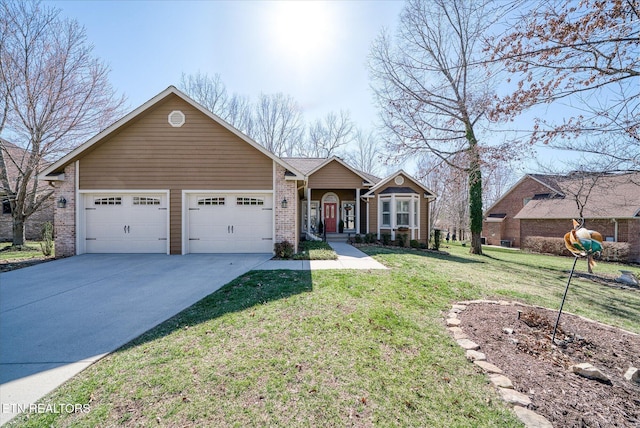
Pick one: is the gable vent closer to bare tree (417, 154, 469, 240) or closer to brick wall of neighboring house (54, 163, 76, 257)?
brick wall of neighboring house (54, 163, 76, 257)

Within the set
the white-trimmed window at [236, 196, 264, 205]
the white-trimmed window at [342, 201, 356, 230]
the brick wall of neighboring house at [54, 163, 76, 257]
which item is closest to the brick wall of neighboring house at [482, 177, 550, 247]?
the white-trimmed window at [342, 201, 356, 230]

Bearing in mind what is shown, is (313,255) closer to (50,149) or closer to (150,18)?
(150,18)

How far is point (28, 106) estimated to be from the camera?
43.9 feet

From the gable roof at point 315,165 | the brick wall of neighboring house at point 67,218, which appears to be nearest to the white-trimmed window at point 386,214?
the gable roof at point 315,165

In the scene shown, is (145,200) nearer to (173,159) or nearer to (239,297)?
(173,159)

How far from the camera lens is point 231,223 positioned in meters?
10.3

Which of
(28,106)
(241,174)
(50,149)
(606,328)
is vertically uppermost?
(28,106)

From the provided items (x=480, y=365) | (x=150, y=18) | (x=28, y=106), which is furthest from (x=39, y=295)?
(x=28, y=106)

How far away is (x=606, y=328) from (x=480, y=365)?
3.14m

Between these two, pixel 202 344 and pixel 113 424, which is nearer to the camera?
pixel 113 424

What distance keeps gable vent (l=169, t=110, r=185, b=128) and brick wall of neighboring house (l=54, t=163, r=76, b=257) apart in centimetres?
397

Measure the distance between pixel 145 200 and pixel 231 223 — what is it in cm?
328

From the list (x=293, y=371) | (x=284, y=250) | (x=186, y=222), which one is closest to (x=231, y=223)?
(x=186, y=222)

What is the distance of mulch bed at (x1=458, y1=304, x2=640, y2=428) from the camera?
244 centimetres
